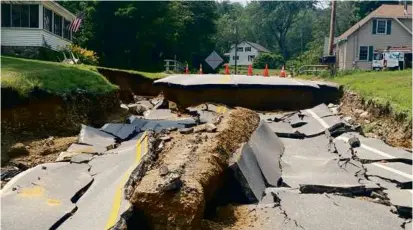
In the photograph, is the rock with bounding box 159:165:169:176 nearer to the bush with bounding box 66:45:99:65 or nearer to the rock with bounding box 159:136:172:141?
the rock with bounding box 159:136:172:141

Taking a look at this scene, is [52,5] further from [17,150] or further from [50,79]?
[17,150]

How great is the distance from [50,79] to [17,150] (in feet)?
9.98

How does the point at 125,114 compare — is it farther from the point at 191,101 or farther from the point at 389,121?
the point at 389,121

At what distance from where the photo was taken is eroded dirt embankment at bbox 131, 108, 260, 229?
5188 mm

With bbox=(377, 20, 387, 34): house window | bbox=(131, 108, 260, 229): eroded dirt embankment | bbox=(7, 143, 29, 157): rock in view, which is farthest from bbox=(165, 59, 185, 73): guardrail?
bbox=(131, 108, 260, 229): eroded dirt embankment

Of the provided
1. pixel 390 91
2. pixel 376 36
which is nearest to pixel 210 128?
pixel 390 91

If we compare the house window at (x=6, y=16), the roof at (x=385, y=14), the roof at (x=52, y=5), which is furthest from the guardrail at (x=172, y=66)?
the roof at (x=385, y=14)

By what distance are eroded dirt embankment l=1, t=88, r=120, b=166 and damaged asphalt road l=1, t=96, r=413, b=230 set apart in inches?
35.3

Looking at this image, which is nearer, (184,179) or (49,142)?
(184,179)

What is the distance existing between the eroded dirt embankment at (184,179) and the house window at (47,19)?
23.0 m

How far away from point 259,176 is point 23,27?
22998 millimetres

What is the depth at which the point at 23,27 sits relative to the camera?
27.5 m

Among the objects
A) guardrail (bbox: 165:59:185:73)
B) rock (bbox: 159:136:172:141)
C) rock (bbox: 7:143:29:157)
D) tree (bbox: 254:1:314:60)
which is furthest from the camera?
tree (bbox: 254:1:314:60)

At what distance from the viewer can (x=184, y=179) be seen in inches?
225
